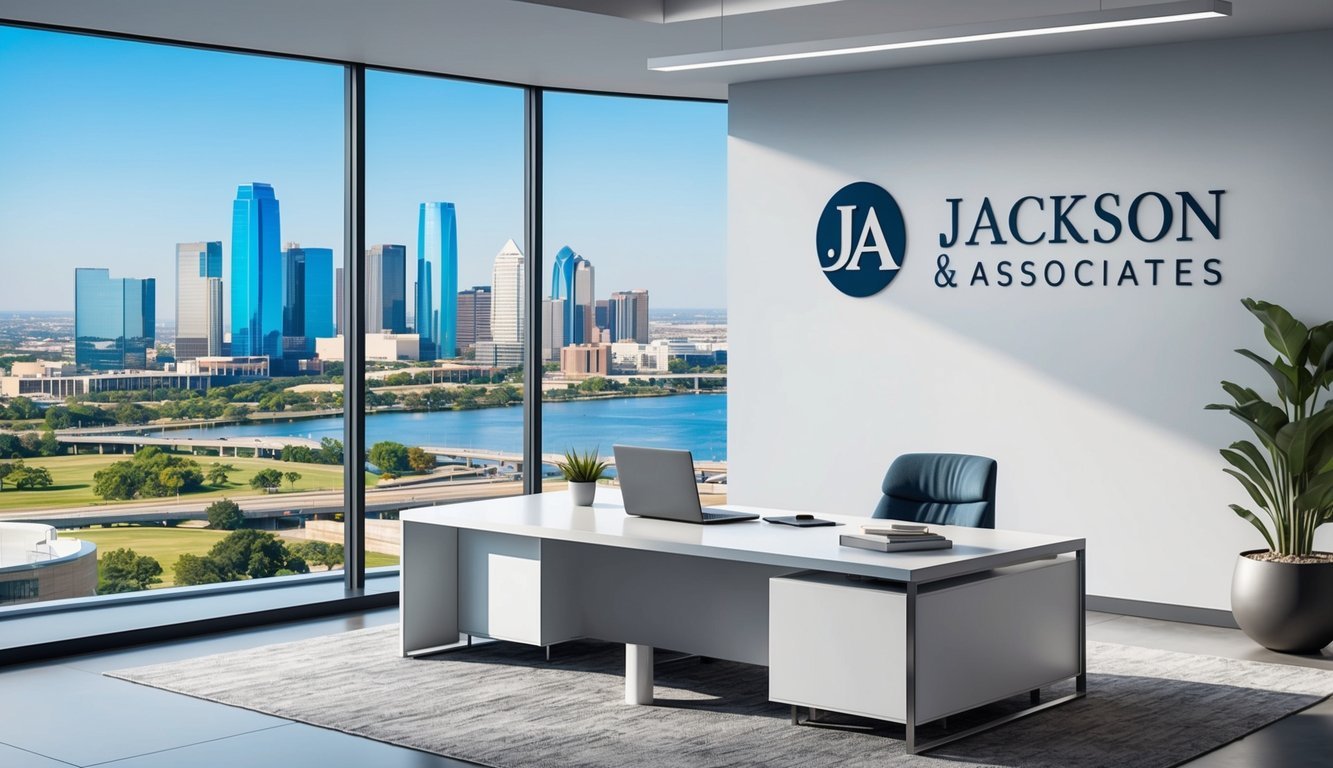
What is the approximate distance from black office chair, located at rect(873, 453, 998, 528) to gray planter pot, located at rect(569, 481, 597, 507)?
4.08ft

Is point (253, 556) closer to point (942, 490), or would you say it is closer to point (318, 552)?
point (318, 552)

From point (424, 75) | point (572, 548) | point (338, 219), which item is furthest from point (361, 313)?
point (572, 548)

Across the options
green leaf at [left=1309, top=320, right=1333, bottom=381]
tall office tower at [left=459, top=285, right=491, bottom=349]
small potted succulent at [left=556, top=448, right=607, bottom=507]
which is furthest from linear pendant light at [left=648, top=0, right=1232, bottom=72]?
tall office tower at [left=459, top=285, right=491, bottom=349]

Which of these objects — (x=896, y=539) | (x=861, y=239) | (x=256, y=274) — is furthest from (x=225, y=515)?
(x=896, y=539)

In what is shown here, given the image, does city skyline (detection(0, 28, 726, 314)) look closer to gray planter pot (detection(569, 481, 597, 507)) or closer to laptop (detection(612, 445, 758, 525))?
gray planter pot (detection(569, 481, 597, 507))

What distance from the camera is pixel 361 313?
7.78 metres

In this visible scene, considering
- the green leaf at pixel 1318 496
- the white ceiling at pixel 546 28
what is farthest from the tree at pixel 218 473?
the green leaf at pixel 1318 496

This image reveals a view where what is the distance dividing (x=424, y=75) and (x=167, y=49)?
138 cm

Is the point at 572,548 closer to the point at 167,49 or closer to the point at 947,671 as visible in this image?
the point at 947,671

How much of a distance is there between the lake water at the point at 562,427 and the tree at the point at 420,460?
0.06m

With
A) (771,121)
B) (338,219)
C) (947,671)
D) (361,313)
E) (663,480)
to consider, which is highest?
(771,121)

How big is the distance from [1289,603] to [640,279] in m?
4.68

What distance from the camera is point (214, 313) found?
7.40m

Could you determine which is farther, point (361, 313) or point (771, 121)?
point (771, 121)
